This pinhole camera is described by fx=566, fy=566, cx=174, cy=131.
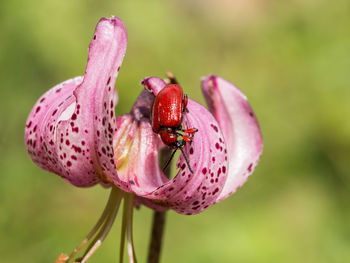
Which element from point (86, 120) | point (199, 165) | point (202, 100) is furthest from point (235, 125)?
point (202, 100)

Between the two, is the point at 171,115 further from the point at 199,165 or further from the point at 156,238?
the point at 156,238

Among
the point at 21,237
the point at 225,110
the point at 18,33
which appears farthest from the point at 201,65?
the point at 225,110

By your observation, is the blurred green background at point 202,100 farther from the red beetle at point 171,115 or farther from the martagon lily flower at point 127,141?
the red beetle at point 171,115

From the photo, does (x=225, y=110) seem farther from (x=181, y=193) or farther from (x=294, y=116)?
(x=294, y=116)

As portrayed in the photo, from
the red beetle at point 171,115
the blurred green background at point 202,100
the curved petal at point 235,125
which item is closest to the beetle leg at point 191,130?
the red beetle at point 171,115

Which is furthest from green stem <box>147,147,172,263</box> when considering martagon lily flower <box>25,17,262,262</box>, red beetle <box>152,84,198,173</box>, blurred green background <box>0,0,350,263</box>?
blurred green background <box>0,0,350,263</box>

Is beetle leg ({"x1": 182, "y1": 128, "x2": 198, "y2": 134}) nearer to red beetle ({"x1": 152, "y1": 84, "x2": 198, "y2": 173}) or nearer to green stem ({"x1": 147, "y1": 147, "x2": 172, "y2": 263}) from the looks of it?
red beetle ({"x1": 152, "y1": 84, "x2": 198, "y2": 173})
